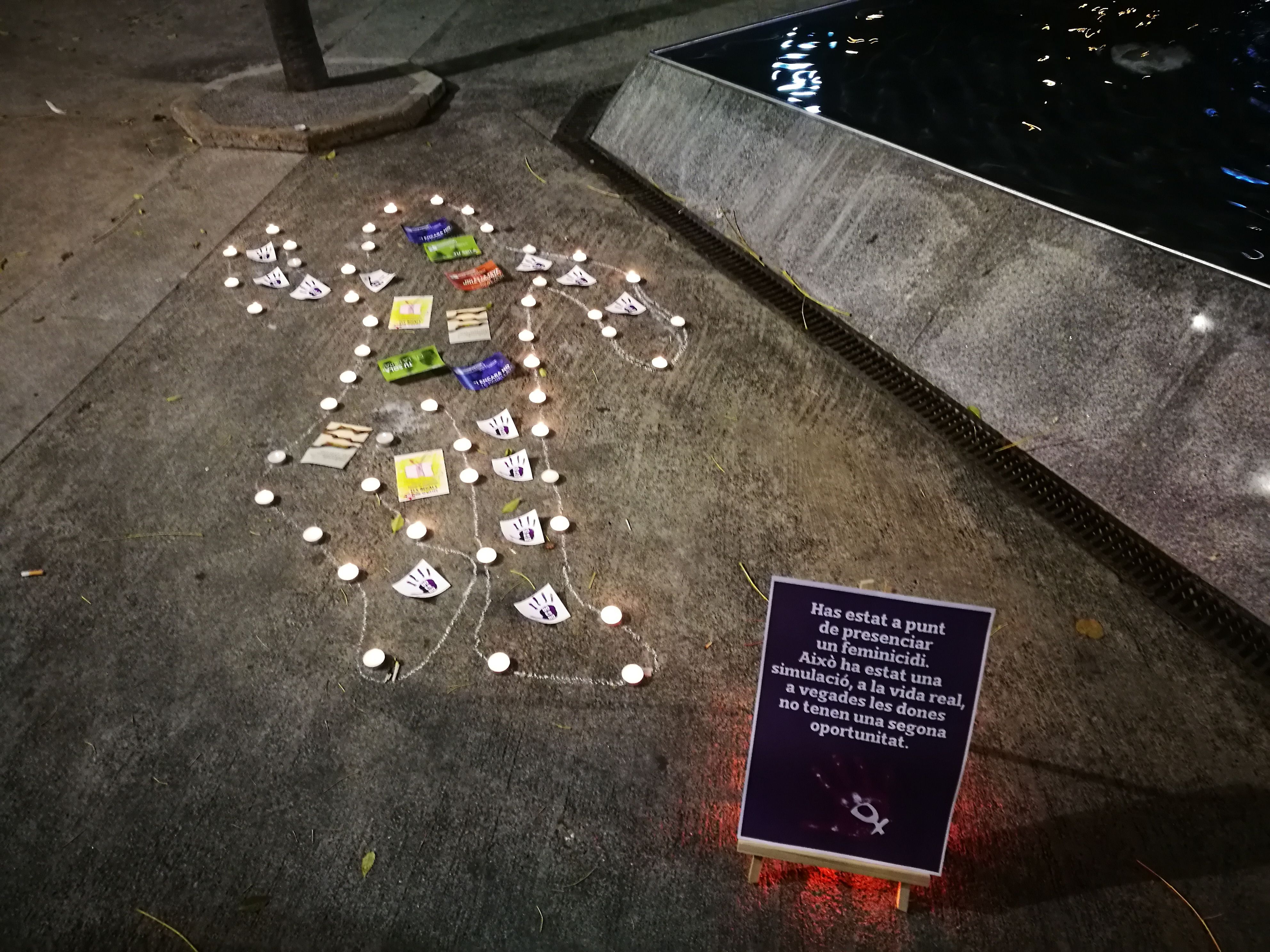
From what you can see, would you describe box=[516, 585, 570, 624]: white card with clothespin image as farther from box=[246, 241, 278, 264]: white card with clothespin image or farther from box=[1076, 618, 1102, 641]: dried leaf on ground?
box=[246, 241, 278, 264]: white card with clothespin image

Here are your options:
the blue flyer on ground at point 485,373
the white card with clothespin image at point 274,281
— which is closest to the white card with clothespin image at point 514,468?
the blue flyer on ground at point 485,373

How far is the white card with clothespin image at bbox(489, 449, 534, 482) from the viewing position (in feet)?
10.7

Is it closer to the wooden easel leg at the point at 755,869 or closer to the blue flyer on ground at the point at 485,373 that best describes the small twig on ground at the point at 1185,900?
the wooden easel leg at the point at 755,869

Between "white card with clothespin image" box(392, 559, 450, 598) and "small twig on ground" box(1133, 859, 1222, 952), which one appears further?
"white card with clothespin image" box(392, 559, 450, 598)

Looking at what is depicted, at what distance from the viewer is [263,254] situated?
179 inches

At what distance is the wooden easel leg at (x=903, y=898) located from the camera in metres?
1.99

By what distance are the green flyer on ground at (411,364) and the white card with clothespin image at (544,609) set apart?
146 cm

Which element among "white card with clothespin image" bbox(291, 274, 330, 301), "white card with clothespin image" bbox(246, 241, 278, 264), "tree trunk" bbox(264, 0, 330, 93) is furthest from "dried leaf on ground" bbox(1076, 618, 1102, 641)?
"tree trunk" bbox(264, 0, 330, 93)

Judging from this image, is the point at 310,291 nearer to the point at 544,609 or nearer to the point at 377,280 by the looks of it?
the point at 377,280

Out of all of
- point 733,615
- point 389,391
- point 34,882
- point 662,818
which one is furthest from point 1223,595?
point 34,882

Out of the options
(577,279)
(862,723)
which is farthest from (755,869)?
(577,279)

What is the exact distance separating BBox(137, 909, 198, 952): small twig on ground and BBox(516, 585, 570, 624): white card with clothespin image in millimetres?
1269

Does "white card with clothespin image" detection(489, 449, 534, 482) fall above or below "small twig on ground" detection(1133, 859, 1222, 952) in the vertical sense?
above

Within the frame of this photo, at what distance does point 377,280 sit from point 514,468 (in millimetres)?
1738
